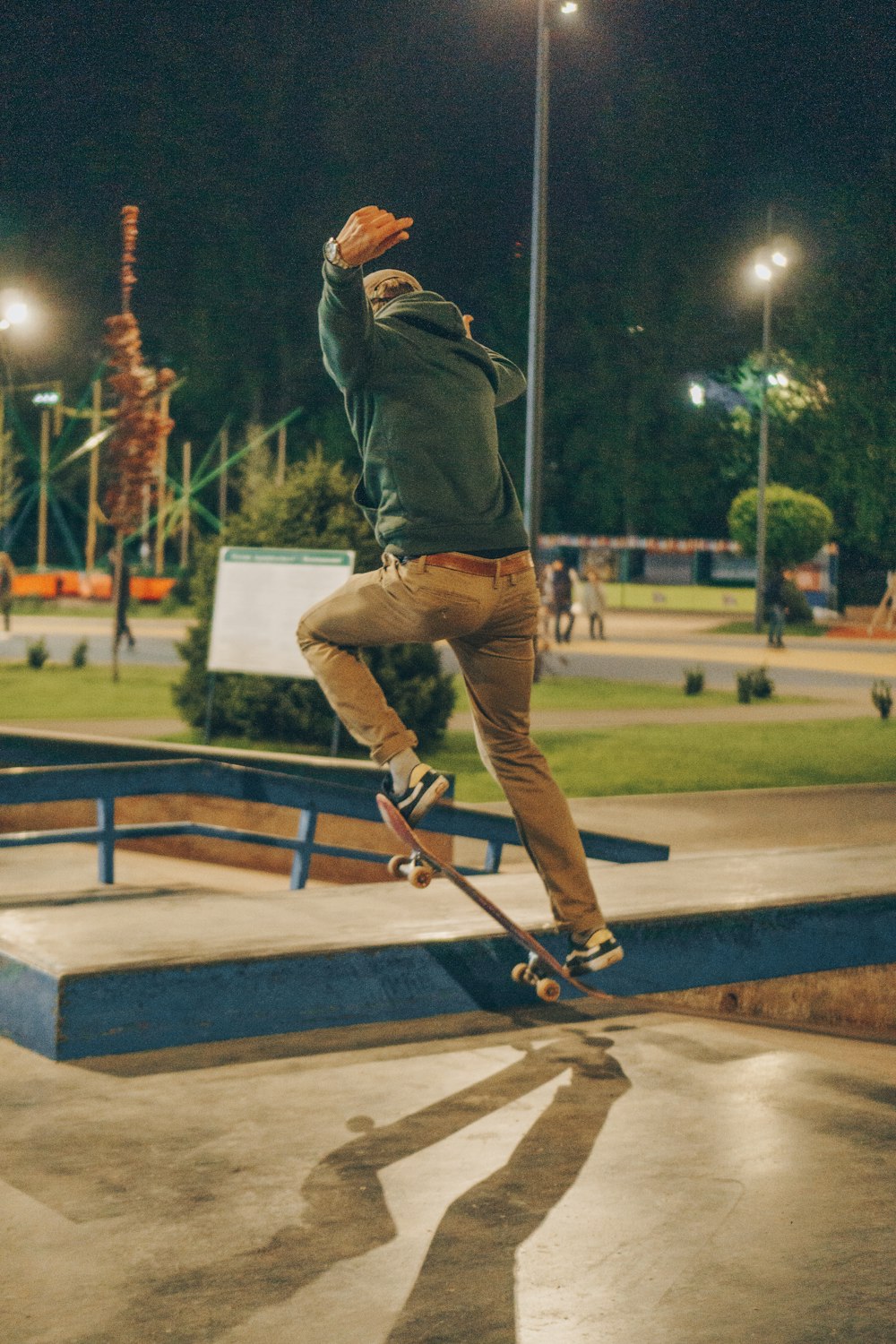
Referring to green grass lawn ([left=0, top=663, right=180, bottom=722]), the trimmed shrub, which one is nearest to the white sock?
green grass lawn ([left=0, top=663, right=180, bottom=722])

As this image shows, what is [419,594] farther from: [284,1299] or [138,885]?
[138,885]

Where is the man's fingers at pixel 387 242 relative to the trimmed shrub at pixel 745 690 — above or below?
above

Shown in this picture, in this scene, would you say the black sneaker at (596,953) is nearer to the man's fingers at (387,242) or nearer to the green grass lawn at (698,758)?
the man's fingers at (387,242)

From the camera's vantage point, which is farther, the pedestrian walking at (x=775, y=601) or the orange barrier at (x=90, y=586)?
the orange barrier at (x=90, y=586)

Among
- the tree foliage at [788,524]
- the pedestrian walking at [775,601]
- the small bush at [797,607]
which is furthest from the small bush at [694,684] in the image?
the tree foliage at [788,524]

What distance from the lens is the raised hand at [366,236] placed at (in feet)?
14.1

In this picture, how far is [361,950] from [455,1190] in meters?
1.22

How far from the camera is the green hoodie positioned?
15.7ft

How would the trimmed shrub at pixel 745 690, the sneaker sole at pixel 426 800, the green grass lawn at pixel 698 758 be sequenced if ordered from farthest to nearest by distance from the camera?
the trimmed shrub at pixel 745 690 → the green grass lawn at pixel 698 758 → the sneaker sole at pixel 426 800

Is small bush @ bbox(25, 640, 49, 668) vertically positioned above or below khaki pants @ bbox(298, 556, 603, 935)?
below

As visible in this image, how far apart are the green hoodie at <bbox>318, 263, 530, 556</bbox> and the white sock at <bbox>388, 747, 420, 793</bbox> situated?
62 centimetres

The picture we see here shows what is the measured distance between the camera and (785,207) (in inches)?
2324

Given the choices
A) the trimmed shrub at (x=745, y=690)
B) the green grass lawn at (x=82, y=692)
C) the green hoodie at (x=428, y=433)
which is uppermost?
the green hoodie at (x=428, y=433)

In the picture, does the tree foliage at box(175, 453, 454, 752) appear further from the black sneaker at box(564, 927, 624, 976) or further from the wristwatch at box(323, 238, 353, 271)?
the wristwatch at box(323, 238, 353, 271)
